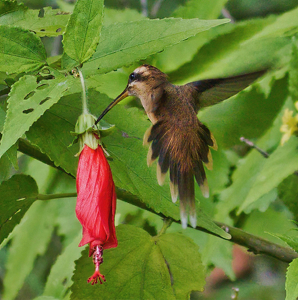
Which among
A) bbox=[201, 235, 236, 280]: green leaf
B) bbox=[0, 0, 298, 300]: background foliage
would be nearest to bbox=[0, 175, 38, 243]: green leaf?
bbox=[0, 0, 298, 300]: background foliage

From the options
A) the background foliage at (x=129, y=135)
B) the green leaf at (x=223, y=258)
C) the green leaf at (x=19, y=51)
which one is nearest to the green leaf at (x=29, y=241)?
the background foliage at (x=129, y=135)

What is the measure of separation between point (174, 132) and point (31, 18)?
0.16m

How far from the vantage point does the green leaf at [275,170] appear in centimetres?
48

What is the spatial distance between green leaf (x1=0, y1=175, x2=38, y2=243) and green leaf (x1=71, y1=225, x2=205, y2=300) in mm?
67

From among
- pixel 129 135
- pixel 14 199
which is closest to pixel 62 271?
pixel 14 199

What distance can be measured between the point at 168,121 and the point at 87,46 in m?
0.07

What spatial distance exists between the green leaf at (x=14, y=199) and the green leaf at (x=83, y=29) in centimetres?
15

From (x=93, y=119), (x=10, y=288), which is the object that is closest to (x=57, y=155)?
(x=93, y=119)

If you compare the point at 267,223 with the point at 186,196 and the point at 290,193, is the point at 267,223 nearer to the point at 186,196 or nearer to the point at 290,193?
the point at 290,193

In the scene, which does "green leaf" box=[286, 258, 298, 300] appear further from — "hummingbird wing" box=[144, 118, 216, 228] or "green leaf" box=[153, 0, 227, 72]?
"green leaf" box=[153, 0, 227, 72]

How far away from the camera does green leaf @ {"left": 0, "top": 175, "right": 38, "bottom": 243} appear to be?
1.11ft

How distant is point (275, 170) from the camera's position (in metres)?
0.51

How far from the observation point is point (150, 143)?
22cm

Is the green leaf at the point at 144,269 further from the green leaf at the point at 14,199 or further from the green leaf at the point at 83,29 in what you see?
the green leaf at the point at 83,29
